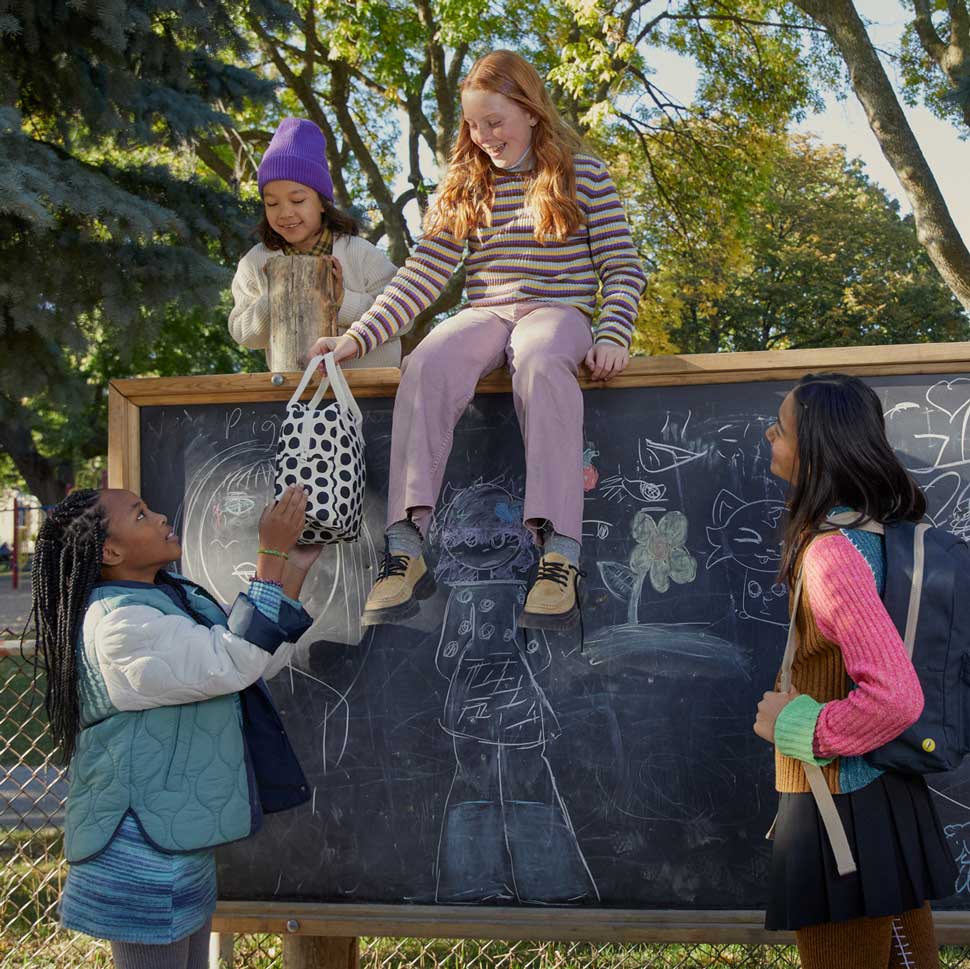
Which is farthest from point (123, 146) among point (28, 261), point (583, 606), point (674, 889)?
point (674, 889)

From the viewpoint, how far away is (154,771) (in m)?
2.42

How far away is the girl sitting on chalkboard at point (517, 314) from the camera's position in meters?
2.76

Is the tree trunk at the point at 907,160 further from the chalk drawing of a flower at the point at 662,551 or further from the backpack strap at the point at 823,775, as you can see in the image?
the backpack strap at the point at 823,775

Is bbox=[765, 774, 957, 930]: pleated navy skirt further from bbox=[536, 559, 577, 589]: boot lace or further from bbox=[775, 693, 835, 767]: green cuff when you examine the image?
bbox=[536, 559, 577, 589]: boot lace

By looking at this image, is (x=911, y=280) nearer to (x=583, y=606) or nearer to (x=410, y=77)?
(x=410, y=77)

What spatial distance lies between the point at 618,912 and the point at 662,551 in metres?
1.06

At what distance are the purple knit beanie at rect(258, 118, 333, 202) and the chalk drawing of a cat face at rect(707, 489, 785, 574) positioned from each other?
5.36 feet

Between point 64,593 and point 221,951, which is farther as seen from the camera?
point 221,951

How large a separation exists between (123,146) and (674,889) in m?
5.59

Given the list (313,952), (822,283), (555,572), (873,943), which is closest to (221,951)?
(313,952)

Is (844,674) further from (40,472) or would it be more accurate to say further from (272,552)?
(40,472)

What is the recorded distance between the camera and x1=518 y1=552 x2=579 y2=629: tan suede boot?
2.66 metres

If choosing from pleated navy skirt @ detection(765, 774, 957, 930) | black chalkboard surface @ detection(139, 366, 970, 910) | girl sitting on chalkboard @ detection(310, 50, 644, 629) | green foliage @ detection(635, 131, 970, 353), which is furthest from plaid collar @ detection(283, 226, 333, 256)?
green foliage @ detection(635, 131, 970, 353)

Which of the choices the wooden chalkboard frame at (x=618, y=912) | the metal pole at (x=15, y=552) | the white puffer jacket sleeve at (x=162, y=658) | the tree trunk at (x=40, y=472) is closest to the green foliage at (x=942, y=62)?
the wooden chalkboard frame at (x=618, y=912)
